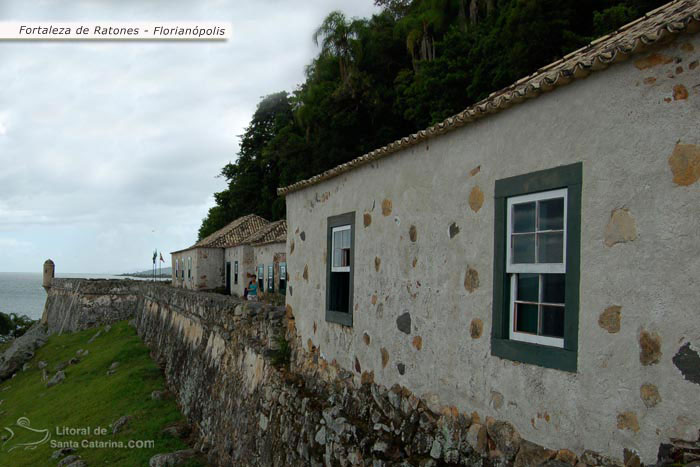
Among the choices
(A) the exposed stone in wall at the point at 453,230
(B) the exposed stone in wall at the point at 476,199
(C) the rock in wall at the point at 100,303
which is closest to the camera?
(B) the exposed stone in wall at the point at 476,199

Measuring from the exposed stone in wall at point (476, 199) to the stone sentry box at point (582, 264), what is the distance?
1 cm

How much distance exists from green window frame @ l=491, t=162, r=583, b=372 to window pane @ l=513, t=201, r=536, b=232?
9 cm

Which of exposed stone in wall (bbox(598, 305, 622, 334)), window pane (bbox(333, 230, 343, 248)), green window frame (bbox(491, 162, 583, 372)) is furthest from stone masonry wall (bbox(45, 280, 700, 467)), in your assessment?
window pane (bbox(333, 230, 343, 248))

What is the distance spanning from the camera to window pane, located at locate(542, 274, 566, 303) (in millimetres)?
4516

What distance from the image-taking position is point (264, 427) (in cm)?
992

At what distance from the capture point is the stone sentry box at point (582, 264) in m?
3.67

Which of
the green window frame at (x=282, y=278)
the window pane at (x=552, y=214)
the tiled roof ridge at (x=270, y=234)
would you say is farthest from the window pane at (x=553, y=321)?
the tiled roof ridge at (x=270, y=234)

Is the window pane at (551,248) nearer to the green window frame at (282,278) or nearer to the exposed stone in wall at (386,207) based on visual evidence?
the exposed stone in wall at (386,207)

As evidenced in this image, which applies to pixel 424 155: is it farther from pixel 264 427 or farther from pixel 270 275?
pixel 270 275

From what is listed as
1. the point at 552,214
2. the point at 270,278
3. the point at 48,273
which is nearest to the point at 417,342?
the point at 552,214

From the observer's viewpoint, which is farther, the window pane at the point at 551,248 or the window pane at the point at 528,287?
the window pane at the point at 528,287

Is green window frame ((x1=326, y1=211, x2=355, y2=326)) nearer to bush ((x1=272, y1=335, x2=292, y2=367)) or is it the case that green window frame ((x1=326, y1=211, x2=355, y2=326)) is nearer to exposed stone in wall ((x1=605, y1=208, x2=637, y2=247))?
bush ((x1=272, y1=335, x2=292, y2=367))

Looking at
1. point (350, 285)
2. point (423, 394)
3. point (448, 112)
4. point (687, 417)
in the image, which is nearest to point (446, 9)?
point (448, 112)

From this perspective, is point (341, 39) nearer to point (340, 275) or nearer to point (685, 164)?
Result: point (340, 275)
